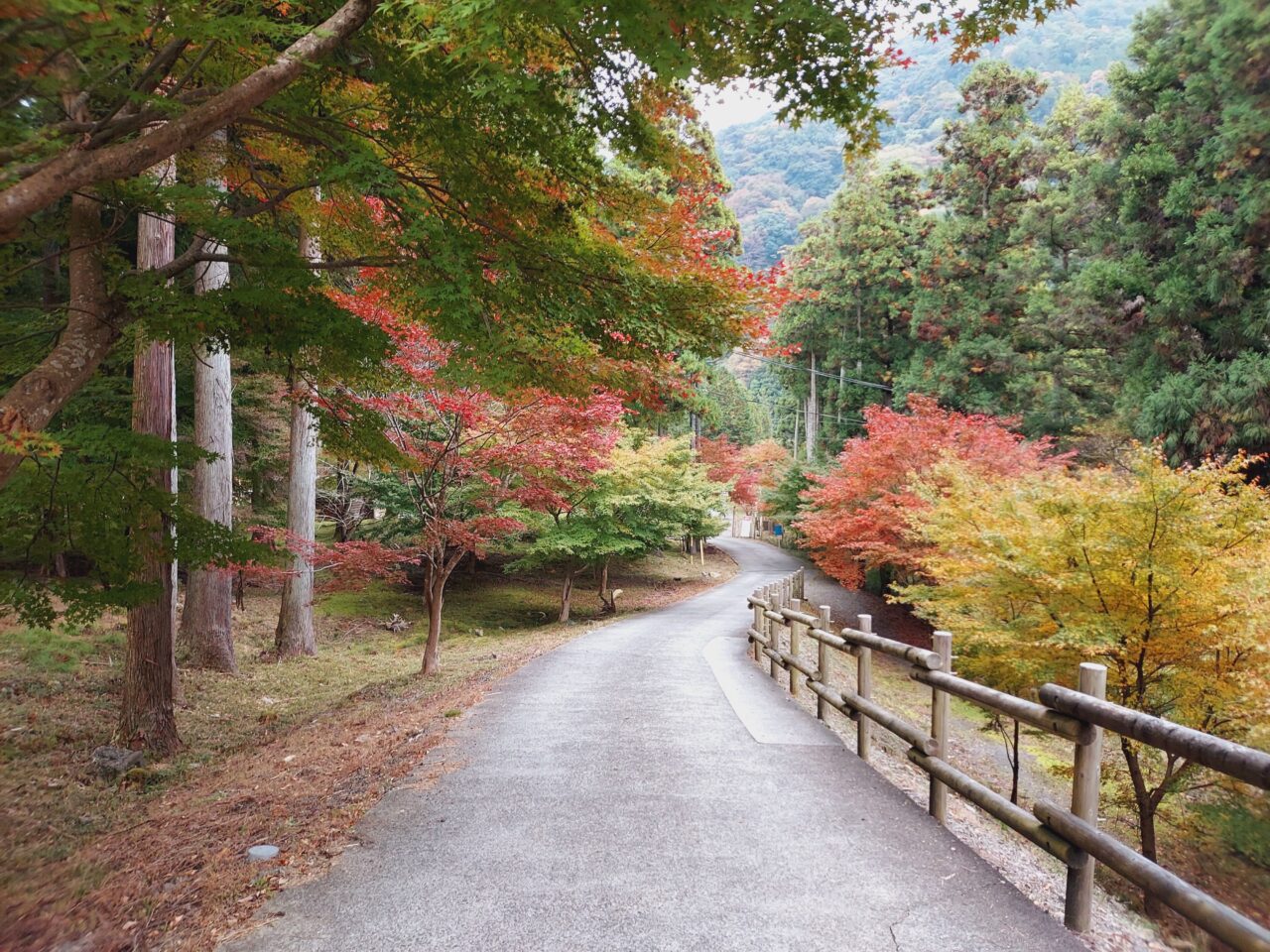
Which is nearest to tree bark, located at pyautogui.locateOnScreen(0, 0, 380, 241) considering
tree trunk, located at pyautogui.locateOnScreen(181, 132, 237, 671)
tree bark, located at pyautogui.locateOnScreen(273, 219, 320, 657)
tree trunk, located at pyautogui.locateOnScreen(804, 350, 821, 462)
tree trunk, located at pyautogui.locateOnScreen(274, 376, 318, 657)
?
tree trunk, located at pyautogui.locateOnScreen(181, 132, 237, 671)

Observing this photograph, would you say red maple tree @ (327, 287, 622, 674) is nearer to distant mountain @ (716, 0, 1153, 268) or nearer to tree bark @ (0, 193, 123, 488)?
tree bark @ (0, 193, 123, 488)

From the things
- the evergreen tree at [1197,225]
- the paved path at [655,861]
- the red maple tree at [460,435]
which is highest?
the evergreen tree at [1197,225]

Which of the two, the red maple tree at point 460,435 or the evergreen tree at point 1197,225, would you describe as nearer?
the red maple tree at point 460,435

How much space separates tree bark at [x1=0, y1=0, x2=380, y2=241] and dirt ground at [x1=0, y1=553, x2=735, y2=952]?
117 inches

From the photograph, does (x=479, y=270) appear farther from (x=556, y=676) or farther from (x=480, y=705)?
(x=556, y=676)

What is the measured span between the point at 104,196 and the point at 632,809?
511 cm

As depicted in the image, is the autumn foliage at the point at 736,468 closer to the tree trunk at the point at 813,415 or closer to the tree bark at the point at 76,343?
the tree trunk at the point at 813,415

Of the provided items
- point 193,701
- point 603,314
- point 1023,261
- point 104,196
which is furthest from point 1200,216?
point 193,701

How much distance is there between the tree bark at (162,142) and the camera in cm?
269

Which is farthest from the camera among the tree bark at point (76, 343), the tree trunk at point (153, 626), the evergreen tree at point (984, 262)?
the evergreen tree at point (984, 262)

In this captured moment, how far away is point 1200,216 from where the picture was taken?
13875mm

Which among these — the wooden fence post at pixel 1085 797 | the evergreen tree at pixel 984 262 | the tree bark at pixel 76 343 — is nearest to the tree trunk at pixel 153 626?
the tree bark at pixel 76 343

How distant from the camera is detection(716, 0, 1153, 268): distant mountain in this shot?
406 feet

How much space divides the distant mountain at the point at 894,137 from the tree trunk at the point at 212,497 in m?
111
